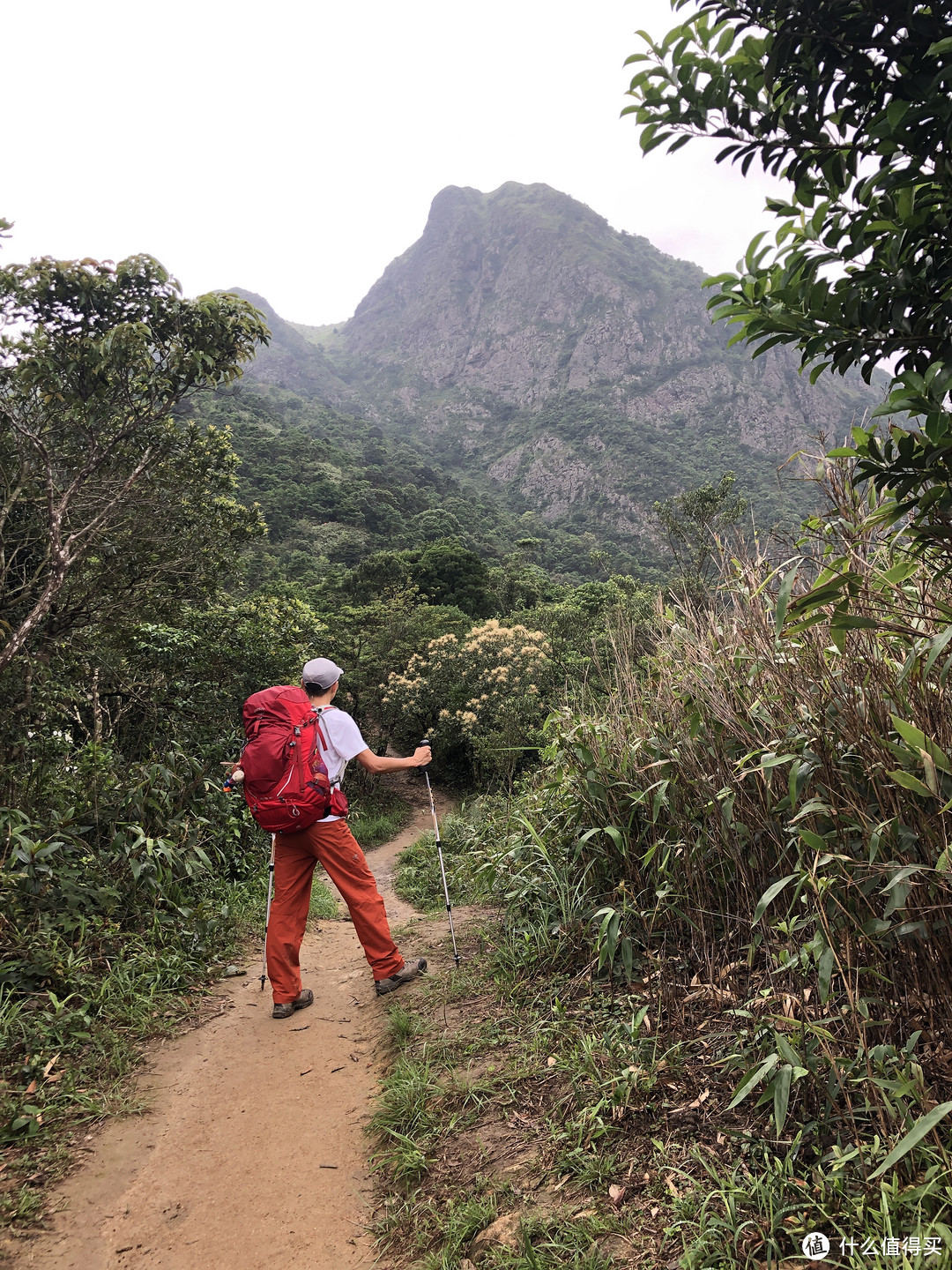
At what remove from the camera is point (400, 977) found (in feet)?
12.4

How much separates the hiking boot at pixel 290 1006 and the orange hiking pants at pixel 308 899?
33 millimetres

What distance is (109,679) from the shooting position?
7383 mm

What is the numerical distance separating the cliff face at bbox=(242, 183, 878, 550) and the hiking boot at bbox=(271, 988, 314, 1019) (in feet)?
198

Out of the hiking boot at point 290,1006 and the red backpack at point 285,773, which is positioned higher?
the red backpack at point 285,773

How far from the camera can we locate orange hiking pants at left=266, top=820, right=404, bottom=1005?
11.9ft

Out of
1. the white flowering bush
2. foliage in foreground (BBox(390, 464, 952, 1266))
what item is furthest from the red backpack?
the white flowering bush

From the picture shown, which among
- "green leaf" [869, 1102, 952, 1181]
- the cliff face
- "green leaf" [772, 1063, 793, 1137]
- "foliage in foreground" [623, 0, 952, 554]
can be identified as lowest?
"green leaf" [772, 1063, 793, 1137]

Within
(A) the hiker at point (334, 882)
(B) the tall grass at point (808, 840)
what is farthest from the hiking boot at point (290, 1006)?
(B) the tall grass at point (808, 840)

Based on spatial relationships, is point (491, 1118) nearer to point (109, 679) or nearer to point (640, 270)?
point (109, 679)

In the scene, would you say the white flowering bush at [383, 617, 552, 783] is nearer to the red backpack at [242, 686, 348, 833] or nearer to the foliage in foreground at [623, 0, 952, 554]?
the red backpack at [242, 686, 348, 833]

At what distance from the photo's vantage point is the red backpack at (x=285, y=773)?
11.5 ft

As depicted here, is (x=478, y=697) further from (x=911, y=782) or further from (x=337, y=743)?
(x=911, y=782)

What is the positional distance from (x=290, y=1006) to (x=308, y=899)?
630mm

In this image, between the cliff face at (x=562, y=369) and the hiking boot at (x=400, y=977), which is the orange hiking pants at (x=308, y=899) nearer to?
the hiking boot at (x=400, y=977)
